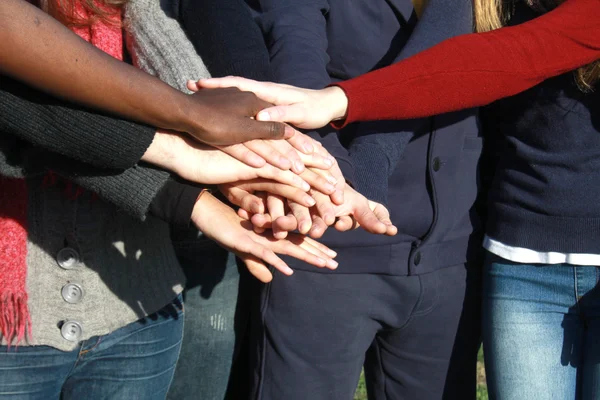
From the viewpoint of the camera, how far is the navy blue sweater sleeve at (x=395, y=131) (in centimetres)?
187

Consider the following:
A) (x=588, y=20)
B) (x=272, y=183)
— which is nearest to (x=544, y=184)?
(x=588, y=20)

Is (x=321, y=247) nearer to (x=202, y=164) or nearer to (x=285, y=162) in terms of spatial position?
(x=285, y=162)

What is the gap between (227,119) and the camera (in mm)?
1604

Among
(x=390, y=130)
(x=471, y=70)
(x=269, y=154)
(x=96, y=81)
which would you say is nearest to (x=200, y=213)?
(x=269, y=154)

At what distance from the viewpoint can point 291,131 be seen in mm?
1737

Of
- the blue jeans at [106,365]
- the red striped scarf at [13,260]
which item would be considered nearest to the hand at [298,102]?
the red striped scarf at [13,260]

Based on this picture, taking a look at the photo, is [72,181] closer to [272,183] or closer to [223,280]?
[272,183]

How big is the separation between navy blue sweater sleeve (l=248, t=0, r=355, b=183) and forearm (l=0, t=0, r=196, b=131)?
0.42 m

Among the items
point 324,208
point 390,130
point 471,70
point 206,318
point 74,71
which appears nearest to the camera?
point 74,71

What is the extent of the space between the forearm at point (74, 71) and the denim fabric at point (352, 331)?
622 mm

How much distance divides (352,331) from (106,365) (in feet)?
2.02

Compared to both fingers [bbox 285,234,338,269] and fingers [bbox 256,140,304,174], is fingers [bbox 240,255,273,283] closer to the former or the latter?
fingers [bbox 285,234,338,269]

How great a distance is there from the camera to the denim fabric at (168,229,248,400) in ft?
7.14

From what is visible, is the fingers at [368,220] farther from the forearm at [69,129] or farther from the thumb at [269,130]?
the forearm at [69,129]
